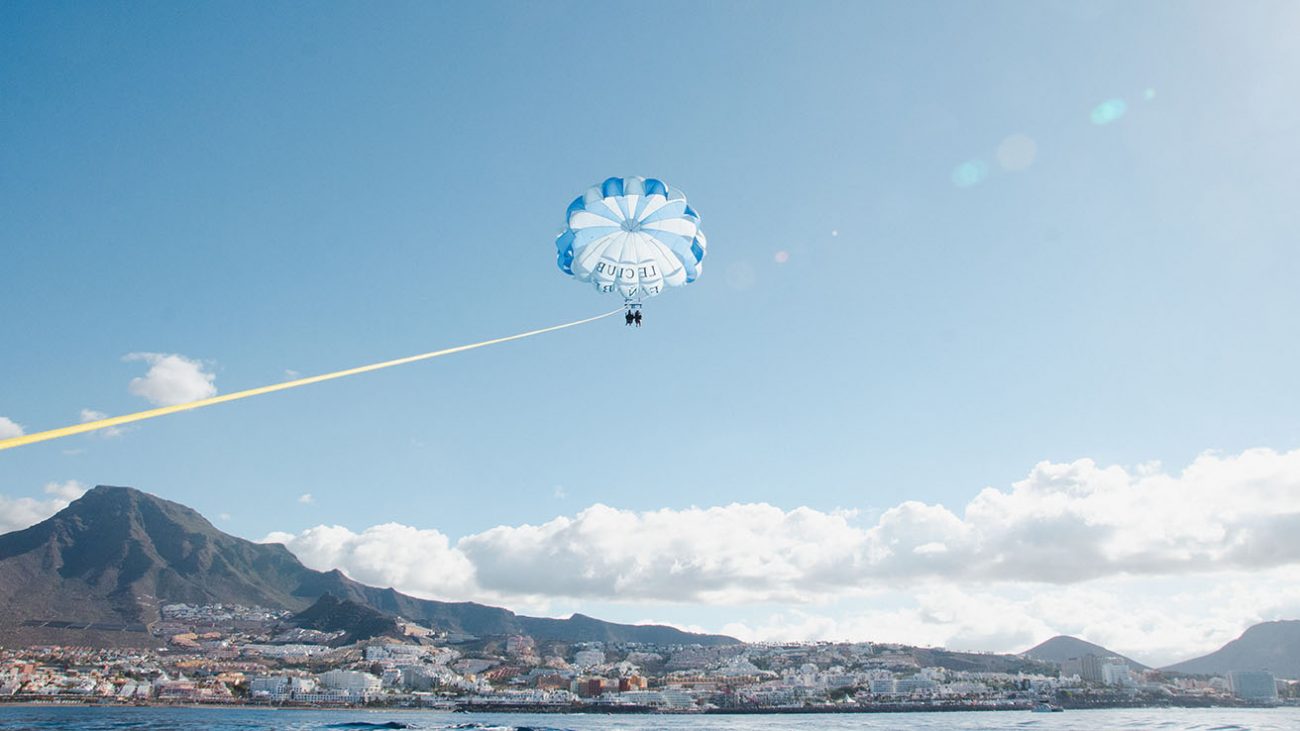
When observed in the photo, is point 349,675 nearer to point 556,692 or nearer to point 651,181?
point 556,692

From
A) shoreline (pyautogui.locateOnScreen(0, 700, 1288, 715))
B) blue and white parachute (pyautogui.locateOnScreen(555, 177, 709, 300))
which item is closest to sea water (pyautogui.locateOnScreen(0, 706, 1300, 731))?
shoreline (pyautogui.locateOnScreen(0, 700, 1288, 715))

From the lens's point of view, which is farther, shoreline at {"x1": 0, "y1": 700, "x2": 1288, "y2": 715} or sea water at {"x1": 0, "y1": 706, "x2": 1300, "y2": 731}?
shoreline at {"x1": 0, "y1": 700, "x2": 1288, "y2": 715}

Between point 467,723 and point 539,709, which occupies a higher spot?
point 467,723

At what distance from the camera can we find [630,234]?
30.7 metres

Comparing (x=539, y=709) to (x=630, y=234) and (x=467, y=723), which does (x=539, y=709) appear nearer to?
(x=467, y=723)

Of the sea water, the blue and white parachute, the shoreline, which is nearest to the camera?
the blue and white parachute

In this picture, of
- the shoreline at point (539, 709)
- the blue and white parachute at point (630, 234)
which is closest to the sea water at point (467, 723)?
the shoreline at point (539, 709)

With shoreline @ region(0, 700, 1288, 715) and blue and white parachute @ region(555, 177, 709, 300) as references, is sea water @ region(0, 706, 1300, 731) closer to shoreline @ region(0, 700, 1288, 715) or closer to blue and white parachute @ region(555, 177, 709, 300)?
shoreline @ region(0, 700, 1288, 715)

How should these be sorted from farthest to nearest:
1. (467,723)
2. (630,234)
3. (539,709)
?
1. (539,709)
2. (467,723)
3. (630,234)

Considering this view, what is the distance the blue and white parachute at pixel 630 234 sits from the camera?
30.2 m

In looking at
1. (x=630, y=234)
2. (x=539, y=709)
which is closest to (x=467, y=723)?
(x=539, y=709)

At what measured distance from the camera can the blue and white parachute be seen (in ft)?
99.1

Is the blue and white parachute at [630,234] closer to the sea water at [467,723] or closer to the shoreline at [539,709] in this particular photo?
the sea water at [467,723]

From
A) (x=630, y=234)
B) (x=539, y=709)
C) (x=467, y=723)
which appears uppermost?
(x=630, y=234)
